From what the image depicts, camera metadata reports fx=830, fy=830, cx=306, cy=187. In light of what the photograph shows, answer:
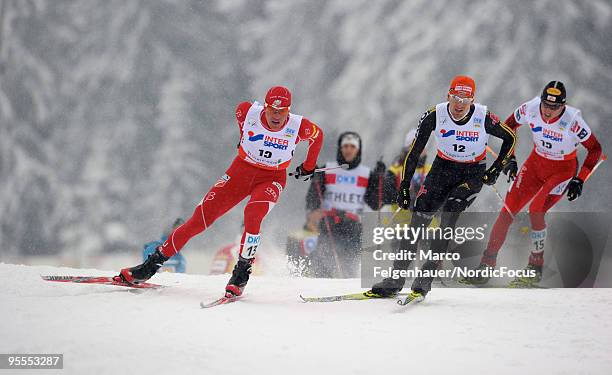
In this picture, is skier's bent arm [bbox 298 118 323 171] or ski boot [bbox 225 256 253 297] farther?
skier's bent arm [bbox 298 118 323 171]

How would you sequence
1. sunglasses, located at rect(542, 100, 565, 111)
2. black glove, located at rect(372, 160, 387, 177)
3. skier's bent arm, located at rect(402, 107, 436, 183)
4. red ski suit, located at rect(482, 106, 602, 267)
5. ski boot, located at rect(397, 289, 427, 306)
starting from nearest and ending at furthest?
ski boot, located at rect(397, 289, 427, 306), skier's bent arm, located at rect(402, 107, 436, 183), sunglasses, located at rect(542, 100, 565, 111), red ski suit, located at rect(482, 106, 602, 267), black glove, located at rect(372, 160, 387, 177)

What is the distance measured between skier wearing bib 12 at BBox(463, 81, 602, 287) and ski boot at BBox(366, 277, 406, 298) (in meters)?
1.14

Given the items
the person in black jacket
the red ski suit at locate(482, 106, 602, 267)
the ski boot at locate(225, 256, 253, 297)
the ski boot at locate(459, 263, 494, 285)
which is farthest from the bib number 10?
the person in black jacket

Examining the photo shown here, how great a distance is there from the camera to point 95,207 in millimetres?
20234

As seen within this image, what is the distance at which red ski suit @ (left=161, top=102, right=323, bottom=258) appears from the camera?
23.6ft

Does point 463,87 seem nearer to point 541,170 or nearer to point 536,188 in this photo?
point 541,170

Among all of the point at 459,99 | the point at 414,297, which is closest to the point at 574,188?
the point at 459,99

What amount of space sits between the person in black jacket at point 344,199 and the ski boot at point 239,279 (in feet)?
9.25

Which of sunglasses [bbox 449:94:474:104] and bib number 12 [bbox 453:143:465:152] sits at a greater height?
sunglasses [bbox 449:94:474:104]

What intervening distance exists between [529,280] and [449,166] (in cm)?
162

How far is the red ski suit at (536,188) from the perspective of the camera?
8117mm

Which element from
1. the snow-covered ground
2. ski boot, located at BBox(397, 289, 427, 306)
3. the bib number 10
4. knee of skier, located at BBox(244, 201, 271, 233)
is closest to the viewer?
the snow-covered ground

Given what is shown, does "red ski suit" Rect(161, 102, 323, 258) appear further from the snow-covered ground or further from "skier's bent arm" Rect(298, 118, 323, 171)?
the snow-covered ground

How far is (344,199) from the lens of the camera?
9.91 meters
